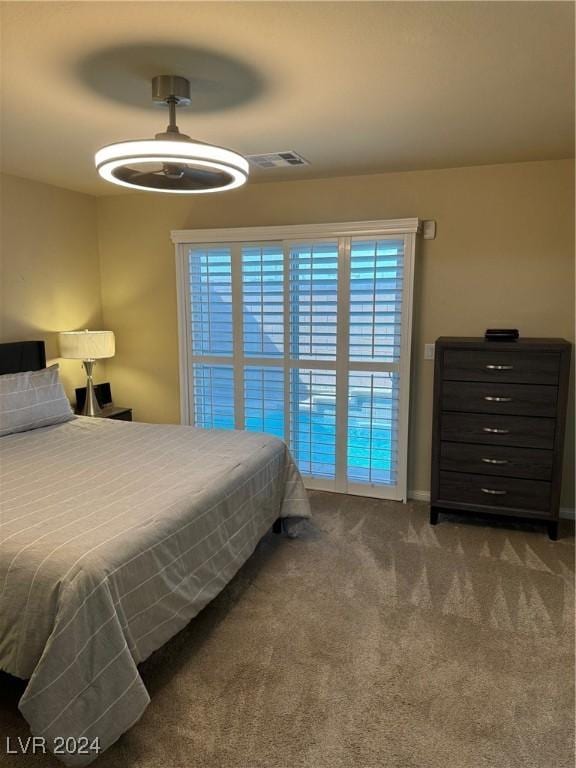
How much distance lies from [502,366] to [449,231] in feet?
3.44

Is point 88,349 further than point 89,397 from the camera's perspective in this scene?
No

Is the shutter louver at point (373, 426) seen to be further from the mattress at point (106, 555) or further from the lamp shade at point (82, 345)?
the lamp shade at point (82, 345)

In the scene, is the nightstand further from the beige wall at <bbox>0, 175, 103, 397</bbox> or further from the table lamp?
the beige wall at <bbox>0, 175, 103, 397</bbox>

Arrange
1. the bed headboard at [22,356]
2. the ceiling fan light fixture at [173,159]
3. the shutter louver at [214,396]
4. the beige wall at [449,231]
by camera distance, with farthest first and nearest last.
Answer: the shutter louver at [214,396] < the bed headboard at [22,356] < the beige wall at [449,231] < the ceiling fan light fixture at [173,159]

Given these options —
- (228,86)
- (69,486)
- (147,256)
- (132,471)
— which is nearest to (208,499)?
(132,471)

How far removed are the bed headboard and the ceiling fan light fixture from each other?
1.85m

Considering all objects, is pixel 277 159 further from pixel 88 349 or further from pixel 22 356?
pixel 22 356

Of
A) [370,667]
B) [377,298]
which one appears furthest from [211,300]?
[370,667]

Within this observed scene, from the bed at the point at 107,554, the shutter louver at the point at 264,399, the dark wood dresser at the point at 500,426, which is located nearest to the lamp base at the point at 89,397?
the bed at the point at 107,554

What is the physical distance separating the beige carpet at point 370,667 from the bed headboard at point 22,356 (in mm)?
2166

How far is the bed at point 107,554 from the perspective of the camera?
1504 millimetres

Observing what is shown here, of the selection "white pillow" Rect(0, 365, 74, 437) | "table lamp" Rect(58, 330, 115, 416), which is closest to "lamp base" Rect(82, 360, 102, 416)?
"table lamp" Rect(58, 330, 115, 416)

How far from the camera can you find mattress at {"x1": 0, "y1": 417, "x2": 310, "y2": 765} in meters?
1.50

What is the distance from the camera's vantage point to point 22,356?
11.7ft
